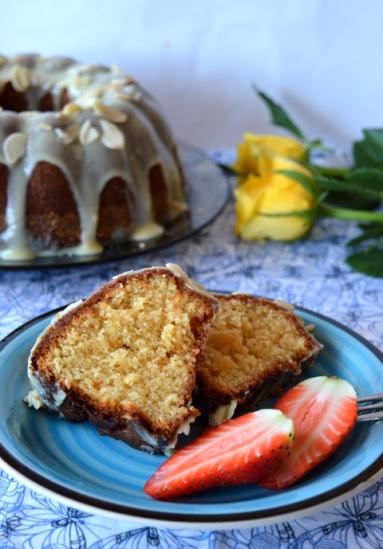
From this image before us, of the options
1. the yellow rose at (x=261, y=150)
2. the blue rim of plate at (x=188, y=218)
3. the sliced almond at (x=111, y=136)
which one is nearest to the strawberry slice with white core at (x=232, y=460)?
the blue rim of plate at (x=188, y=218)

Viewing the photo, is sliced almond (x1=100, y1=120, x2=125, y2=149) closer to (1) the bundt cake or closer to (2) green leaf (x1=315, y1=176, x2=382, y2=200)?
(1) the bundt cake

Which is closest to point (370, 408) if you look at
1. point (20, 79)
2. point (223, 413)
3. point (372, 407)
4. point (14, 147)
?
point (372, 407)

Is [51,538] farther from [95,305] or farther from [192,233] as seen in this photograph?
[192,233]

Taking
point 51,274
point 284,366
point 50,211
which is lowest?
point 51,274

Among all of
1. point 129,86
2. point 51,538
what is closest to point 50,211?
point 129,86

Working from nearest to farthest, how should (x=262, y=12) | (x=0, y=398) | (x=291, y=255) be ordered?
(x=0, y=398) → (x=291, y=255) → (x=262, y=12)

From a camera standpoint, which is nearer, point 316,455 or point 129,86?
point 316,455

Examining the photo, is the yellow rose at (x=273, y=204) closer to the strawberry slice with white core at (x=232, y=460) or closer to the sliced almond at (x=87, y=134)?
the sliced almond at (x=87, y=134)
